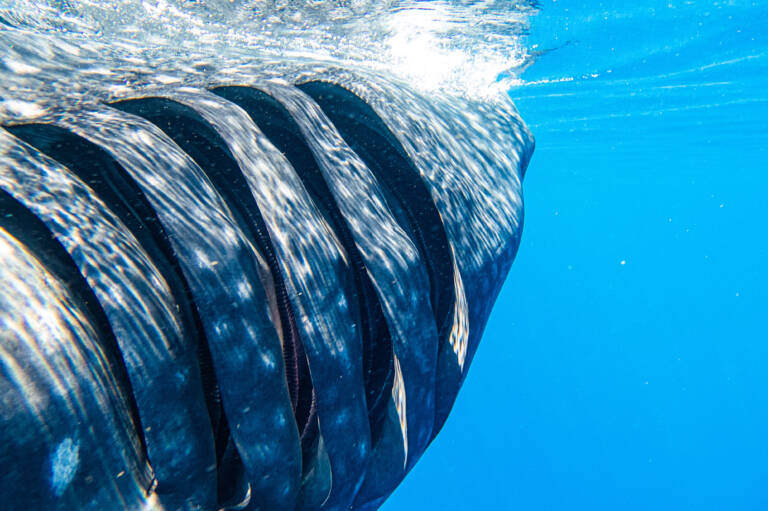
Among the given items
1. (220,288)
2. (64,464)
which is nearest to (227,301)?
(220,288)

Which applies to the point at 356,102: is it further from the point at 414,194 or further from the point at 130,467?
the point at 130,467

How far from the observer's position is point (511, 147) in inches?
141

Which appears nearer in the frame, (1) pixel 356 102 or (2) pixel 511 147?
(1) pixel 356 102

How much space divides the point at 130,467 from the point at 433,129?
2.09 metres

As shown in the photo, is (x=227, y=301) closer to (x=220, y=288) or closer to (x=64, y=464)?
(x=220, y=288)

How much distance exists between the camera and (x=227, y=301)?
4.02ft

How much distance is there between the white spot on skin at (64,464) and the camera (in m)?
0.90

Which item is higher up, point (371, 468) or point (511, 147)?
point (511, 147)

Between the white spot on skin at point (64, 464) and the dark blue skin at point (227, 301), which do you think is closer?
the white spot on skin at point (64, 464)

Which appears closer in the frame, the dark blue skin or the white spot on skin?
the white spot on skin

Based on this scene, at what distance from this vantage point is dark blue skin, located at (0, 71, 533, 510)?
100 centimetres

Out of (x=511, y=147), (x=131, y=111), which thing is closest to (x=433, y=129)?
(x=511, y=147)

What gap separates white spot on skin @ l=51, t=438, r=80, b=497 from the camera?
2.95 ft

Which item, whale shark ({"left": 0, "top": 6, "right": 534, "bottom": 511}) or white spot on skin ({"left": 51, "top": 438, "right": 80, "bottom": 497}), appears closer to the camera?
white spot on skin ({"left": 51, "top": 438, "right": 80, "bottom": 497})
